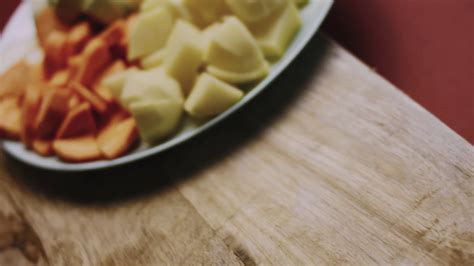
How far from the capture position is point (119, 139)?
1101mm

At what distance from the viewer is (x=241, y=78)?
1.07m

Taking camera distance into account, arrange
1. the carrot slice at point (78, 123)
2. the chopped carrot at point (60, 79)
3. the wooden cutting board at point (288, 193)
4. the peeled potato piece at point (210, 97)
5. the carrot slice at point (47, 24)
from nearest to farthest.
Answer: the wooden cutting board at point (288, 193)
the peeled potato piece at point (210, 97)
the carrot slice at point (78, 123)
the chopped carrot at point (60, 79)
the carrot slice at point (47, 24)

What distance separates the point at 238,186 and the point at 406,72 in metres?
0.49

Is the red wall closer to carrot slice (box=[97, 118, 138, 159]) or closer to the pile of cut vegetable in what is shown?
the pile of cut vegetable

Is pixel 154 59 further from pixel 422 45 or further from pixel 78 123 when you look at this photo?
pixel 422 45

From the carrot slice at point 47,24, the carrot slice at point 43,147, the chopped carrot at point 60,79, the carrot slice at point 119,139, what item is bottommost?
the carrot slice at point 43,147

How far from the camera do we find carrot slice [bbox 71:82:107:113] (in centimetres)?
117

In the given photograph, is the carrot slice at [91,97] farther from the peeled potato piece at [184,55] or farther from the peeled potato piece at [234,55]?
the peeled potato piece at [234,55]

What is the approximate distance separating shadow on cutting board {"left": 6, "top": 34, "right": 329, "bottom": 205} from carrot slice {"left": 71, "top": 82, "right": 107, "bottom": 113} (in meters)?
0.15

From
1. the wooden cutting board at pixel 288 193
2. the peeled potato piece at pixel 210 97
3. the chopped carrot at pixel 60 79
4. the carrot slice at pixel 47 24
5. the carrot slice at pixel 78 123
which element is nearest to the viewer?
the wooden cutting board at pixel 288 193

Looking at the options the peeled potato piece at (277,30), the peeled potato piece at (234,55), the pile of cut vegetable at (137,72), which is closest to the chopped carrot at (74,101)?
the pile of cut vegetable at (137,72)

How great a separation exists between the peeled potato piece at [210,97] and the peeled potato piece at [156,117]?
3 cm

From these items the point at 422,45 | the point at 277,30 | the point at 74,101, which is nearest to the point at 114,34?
the point at 74,101

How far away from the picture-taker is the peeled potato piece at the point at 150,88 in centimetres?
107
